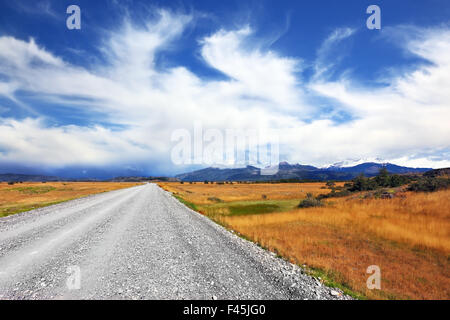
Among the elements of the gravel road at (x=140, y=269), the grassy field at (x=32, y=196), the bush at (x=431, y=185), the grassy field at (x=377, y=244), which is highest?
the bush at (x=431, y=185)

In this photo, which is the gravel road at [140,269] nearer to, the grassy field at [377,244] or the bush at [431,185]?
the grassy field at [377,244]

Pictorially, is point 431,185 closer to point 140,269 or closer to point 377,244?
point 377,244

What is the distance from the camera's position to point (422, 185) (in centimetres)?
2556

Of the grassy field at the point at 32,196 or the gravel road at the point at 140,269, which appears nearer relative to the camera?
the gravel road at the point at 140,269

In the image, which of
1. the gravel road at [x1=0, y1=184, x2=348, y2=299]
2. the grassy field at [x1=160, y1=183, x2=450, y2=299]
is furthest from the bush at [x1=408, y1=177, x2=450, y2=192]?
the gravel road at [x1=0, y1=184, x2=348, y2=299]

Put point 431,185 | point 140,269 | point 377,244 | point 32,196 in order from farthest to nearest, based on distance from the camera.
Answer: point 32,196, point 431,185, point 377,244, point 140,269

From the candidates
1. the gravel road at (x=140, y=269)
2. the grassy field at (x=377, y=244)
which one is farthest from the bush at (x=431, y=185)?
the gravel road at (x=140, y=269)

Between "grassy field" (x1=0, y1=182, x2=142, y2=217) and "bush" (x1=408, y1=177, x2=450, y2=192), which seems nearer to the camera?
"bush" (x1=408, y1=177, x2=450, y2=192)

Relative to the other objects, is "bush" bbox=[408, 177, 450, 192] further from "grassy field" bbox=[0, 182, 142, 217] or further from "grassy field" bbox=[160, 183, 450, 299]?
"grassy field" bbox=[0, 182, 142, 217]

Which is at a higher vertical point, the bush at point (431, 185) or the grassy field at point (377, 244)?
the bush at point (431, 185)

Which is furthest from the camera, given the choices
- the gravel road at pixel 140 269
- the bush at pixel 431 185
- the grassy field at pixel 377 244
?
the bush at pixel 431 185

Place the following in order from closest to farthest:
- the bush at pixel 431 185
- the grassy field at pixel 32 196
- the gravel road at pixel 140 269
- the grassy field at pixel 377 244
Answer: the gravel road at pixel 140 269
the grassy field at pixel 377 244
the bush at pixel 431 185
the grassy field at pixel 32 196

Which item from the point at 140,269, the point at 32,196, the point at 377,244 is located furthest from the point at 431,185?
the point at 32,196

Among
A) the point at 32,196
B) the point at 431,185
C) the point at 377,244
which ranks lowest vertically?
the point at 32,196
